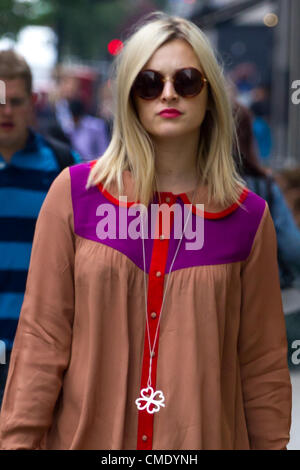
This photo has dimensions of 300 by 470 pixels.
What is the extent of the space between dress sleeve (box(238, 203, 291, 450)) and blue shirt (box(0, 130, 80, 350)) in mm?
1314

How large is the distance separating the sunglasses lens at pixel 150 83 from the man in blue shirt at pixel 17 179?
1290 millimetres

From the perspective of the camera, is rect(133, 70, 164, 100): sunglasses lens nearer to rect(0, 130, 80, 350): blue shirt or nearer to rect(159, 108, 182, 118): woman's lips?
rect(159, 108, 182, 118): woman's lips

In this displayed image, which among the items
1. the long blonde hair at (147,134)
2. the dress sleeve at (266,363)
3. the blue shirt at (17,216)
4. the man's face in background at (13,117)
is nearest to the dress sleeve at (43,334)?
the long blonde hair at (147,134)

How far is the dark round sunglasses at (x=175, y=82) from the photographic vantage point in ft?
8.34

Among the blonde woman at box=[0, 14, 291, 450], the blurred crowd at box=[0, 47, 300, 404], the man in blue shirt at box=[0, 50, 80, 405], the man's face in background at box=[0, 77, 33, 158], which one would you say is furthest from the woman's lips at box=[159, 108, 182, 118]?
the man's face in background at box=[0, 77, 33, 158]

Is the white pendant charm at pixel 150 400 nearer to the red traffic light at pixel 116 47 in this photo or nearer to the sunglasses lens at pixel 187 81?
the sunglasses lens at pixel 187 81

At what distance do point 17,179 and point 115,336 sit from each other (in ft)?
5.07

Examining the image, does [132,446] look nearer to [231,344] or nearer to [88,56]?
[231,344]

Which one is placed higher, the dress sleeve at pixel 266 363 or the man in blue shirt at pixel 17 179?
the man in blue shirt at pixel 17 179

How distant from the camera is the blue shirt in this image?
3.61 metres

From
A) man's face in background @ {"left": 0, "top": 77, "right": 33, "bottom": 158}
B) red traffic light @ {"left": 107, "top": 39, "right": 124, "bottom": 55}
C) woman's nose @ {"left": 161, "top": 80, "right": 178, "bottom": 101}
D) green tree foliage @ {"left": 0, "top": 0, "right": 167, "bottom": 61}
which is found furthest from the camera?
green tree foliage @ {"left": 0, "top": 0, "right": 167, "bottom": 61}

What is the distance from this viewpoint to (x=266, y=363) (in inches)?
104

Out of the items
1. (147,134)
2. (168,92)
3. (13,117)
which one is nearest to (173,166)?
(147,134)
